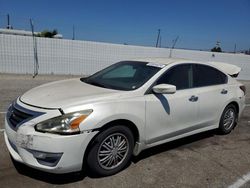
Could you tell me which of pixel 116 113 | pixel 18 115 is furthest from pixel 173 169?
pixel 18 115

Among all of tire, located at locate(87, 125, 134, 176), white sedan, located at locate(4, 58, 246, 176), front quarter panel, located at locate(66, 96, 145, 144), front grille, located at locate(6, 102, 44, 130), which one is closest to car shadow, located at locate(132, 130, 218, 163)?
white sedan, located at locate(4, 58, 246, 176)

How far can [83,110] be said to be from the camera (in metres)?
3.51

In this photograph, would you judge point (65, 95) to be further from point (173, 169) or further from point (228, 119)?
point (228, 119)

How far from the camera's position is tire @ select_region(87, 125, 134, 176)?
12.0ft

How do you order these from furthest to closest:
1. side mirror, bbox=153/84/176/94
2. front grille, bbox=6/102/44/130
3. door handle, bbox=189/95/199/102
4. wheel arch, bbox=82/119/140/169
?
door handle, bbox=189/95/199/102
side mirror, bbox=153/84/176/94
wheel arch, bbox=82/119/140/169
front grille, bbox=6/102/44/130

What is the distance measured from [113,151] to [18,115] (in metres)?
1.30

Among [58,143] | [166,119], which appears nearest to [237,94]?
[166,119]

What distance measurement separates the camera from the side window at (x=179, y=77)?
15.1ft

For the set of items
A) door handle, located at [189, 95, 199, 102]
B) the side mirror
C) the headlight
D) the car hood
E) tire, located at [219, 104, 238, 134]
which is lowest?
tire, located at [219, 104, 238, 134]

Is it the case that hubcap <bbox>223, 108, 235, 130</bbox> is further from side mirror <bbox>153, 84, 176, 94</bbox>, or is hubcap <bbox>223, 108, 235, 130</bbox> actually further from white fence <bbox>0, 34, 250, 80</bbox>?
white fence <bbox>0, 34, 250, 80</bbox>

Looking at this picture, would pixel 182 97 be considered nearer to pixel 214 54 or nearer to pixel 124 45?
pixel 124 45

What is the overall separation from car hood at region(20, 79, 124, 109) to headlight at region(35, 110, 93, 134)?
0.17 metres

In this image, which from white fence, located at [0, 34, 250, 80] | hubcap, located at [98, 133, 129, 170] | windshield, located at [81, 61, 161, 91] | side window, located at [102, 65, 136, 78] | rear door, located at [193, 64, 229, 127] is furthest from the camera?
white fence, located at [0, 34, 250, 80]

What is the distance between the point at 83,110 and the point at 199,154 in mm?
2341
